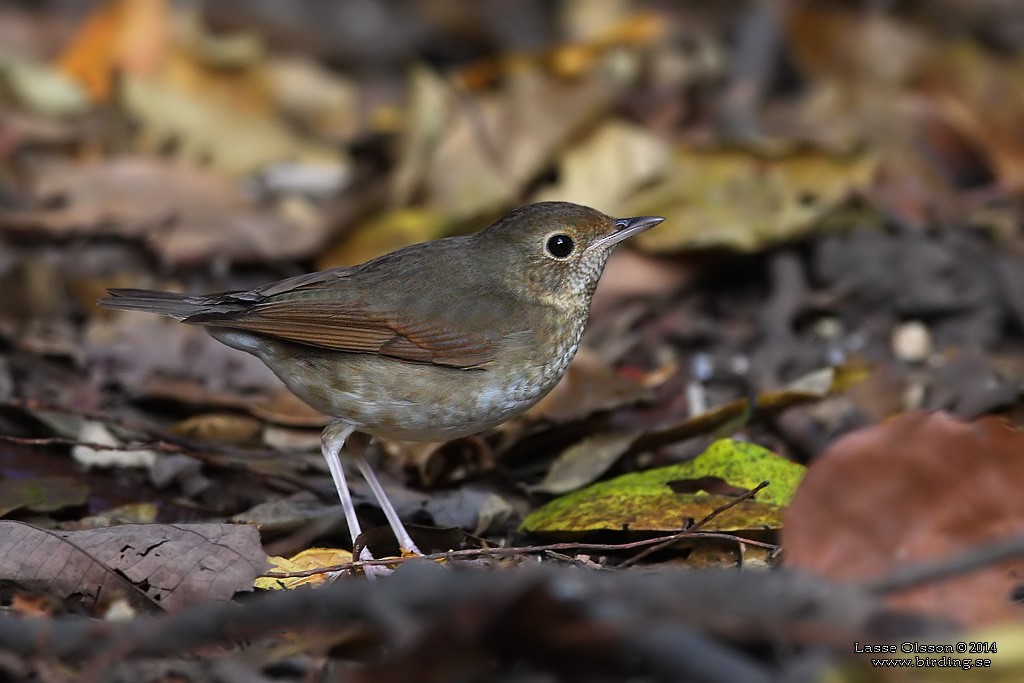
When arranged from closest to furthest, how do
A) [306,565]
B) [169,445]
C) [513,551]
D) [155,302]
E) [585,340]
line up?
[513,551], [306,565], [169,445], [155,302], [585,340]

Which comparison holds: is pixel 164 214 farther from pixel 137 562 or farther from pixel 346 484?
pixel 137 562

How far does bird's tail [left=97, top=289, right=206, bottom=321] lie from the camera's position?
5.16 m

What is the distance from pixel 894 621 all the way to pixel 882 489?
68 cm

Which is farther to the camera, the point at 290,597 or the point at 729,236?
the point at 729,236

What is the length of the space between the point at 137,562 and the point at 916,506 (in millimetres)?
2458

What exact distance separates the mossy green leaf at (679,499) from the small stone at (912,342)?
2009mm

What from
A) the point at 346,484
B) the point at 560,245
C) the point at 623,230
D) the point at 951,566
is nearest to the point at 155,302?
the point at 346,484

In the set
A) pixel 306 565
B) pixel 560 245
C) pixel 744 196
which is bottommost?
pixel 306 565

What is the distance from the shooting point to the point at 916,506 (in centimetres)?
346

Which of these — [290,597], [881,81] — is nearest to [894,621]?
[290,597]

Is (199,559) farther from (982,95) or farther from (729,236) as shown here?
(982,95)

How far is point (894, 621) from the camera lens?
2797mm

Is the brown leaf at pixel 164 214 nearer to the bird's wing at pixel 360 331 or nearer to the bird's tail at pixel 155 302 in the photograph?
the bird's tail at pixel 155 302

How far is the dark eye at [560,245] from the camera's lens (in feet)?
17.2
